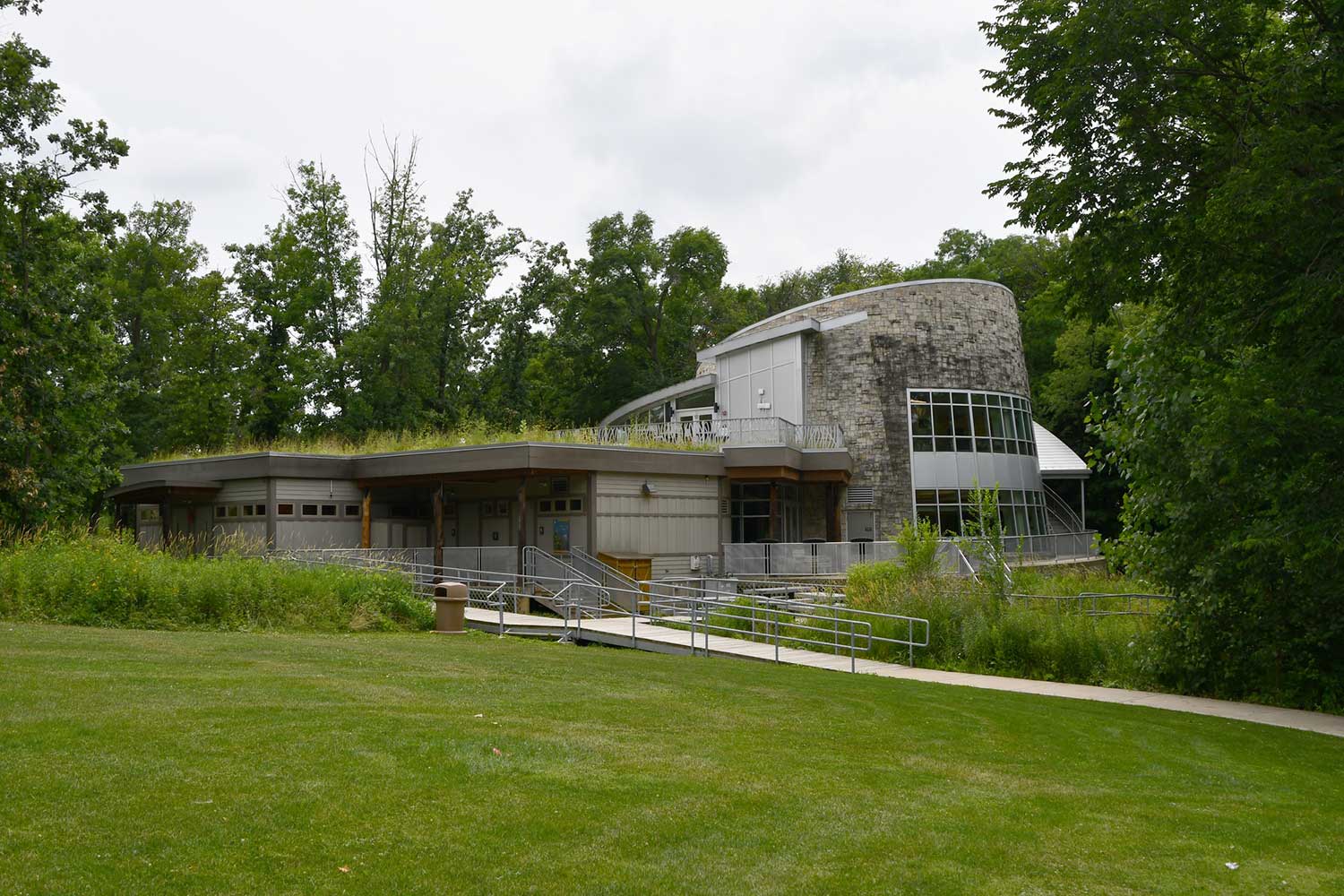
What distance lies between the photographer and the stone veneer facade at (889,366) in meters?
34.4

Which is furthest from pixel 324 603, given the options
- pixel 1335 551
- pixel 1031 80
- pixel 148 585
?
pixel 1335 551

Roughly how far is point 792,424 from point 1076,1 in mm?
19764

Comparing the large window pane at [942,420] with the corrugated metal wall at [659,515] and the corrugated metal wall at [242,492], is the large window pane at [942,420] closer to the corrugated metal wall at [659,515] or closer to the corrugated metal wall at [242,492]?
the corrugated metal wall at [659,515]

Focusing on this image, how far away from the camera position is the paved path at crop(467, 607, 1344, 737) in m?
13.1

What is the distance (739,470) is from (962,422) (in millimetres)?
9236

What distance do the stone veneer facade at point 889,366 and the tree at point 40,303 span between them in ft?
67.9

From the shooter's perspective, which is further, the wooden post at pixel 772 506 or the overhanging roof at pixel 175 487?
the wooden post at pixel 772 506

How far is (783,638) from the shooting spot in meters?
19.7

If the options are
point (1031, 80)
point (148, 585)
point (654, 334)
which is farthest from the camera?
point (654, 334)

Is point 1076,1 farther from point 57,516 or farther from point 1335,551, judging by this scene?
point 57,516

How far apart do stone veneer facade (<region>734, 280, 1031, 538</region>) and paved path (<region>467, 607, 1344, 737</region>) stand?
13.5m

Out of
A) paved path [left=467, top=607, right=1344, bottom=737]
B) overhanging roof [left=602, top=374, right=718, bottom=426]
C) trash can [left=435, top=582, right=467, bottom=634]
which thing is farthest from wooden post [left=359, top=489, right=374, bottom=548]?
overhanging roof [left=602, top=374, right=718, bottom=426]

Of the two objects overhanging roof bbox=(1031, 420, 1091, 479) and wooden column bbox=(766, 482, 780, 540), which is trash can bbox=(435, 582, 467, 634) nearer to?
wooden column bbox=(766, 482, 780, 540)

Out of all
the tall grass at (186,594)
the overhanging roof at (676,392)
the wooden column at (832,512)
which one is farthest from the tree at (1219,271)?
the overhanging roof at (676,392)
